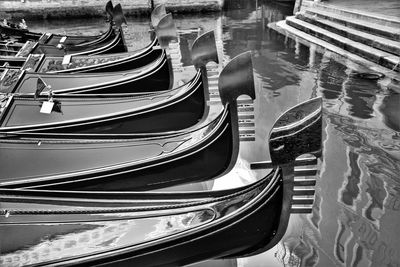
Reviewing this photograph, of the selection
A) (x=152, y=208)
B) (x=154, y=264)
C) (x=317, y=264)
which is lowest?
(x=317, y=264)

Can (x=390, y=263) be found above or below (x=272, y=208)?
below

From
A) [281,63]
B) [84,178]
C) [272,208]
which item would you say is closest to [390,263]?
[272,208]

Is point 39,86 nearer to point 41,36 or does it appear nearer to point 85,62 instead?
point 85,62

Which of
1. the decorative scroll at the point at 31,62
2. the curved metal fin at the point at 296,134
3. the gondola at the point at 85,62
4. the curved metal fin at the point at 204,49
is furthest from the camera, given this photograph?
the gondola at the point at 85,62

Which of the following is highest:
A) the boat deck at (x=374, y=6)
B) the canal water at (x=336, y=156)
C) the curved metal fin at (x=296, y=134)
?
the curved metal fin at (x=296, y=134)

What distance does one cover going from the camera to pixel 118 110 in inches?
108

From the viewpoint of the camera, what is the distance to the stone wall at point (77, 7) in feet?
30.4

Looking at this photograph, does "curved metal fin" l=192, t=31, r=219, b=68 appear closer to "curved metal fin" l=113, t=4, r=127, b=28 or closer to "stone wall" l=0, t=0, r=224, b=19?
"curved metal fin" l=113, t=4, r=127, b=28

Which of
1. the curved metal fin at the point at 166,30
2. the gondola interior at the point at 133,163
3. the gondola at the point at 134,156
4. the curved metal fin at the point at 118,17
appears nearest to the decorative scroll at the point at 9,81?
the gondola interior at the point at 133,163

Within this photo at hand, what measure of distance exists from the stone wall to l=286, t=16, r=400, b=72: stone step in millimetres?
3214

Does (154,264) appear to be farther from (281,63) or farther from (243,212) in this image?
(281,63)

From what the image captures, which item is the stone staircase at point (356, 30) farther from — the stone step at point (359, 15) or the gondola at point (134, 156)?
the gondola at point (134, 156)

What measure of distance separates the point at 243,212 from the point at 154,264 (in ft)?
1.22

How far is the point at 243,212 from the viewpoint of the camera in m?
1.49
